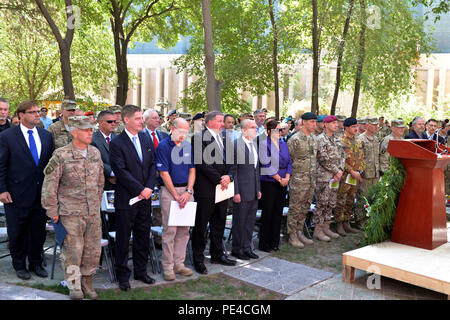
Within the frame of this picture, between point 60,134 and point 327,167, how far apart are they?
13.8 feet

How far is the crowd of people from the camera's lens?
4508 mm

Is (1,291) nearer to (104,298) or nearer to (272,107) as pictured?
(104,298)

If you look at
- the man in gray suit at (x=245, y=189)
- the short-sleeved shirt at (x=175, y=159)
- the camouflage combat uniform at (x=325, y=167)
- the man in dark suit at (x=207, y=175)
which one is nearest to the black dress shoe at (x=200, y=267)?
the man in dark suit at (x=207, y=175)

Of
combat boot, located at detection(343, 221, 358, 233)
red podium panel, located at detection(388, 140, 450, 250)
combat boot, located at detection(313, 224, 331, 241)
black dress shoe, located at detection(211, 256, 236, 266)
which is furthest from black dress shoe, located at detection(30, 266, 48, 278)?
combat boot, located at detection(343, 221, 358, 233)

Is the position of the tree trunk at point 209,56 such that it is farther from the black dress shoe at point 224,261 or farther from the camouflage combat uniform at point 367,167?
the black dress shoe at point 224,261

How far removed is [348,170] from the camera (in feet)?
24.5

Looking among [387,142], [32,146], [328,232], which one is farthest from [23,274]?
[387,142]

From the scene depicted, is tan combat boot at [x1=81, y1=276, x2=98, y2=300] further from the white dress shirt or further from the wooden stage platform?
the wooden stage platform

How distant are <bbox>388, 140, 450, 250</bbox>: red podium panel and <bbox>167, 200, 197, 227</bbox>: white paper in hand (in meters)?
2.79

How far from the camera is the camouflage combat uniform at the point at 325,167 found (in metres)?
7.07

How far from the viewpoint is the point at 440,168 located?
5676 mm

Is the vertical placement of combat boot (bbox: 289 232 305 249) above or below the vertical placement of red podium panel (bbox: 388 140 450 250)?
below

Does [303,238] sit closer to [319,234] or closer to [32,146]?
[319,234]

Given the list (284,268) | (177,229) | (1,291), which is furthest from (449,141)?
(1,291)
